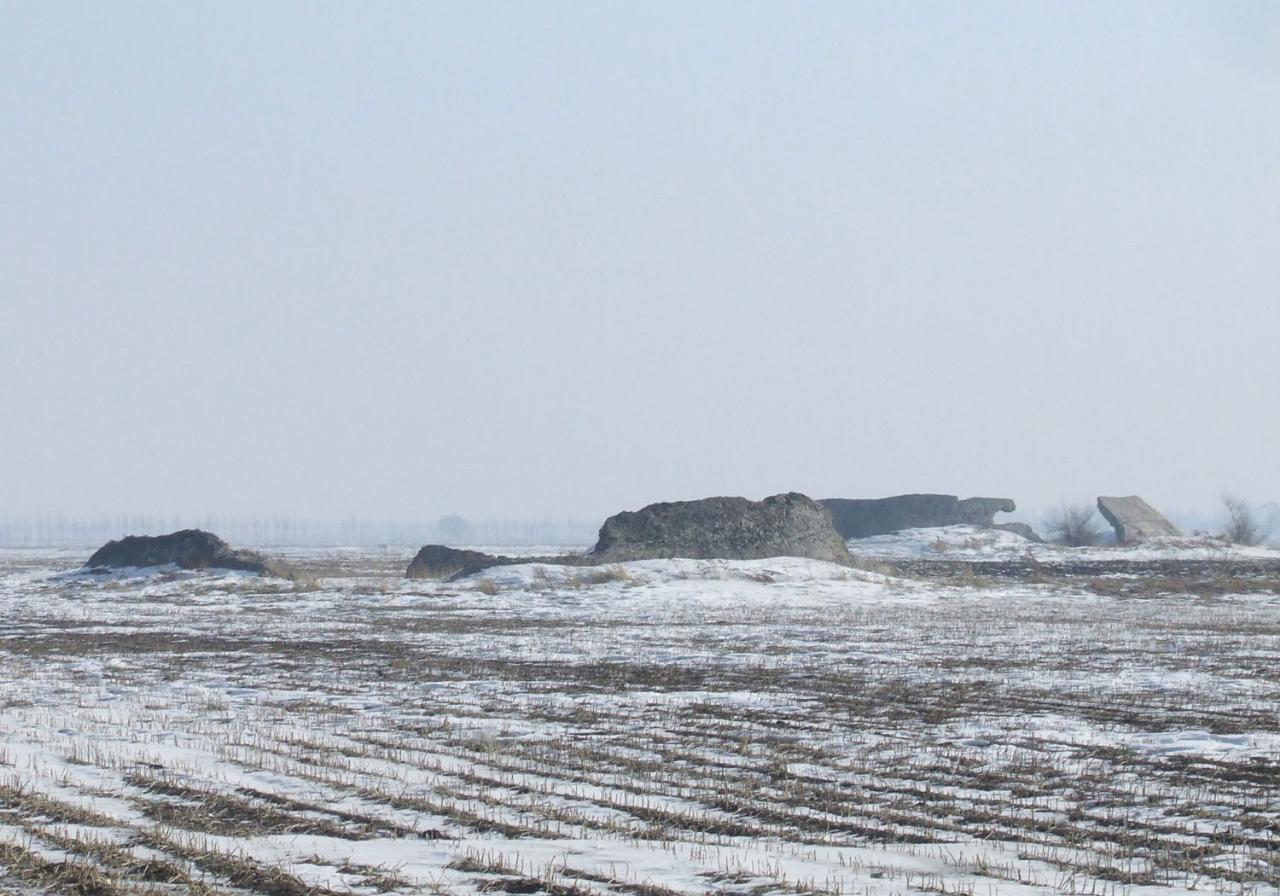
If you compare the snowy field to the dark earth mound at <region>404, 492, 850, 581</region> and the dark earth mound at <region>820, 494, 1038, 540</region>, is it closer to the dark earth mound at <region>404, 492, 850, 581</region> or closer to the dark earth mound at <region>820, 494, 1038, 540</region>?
the dark earth mound at <region>404, 492, 850, 581</region>

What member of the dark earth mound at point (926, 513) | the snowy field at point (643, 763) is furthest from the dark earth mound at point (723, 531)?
the dark earth mound at point (926, 513)

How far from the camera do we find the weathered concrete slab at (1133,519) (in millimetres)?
80188

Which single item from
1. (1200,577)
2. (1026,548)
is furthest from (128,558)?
(1026,548)

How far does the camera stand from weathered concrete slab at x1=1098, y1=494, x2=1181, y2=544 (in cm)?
8019

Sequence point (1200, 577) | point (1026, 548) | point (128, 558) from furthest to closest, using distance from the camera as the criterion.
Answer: point (1026, 548) → point (128, 558) → point (1200, 577)

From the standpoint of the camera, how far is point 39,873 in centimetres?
629

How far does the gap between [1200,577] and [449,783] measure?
1676 inches

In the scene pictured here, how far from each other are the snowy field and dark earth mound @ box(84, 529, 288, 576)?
2220 centimetres

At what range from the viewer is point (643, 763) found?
985 cm

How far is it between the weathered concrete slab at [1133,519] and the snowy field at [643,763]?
60.6 metres

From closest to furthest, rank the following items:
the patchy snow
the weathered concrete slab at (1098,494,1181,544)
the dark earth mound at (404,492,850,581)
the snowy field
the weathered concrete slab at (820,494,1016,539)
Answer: the snowy field
the dark earth mound at (404,492,850,581)
the patchy snow
the weathered concrete slab at (1098,494,1181,544)
the weathered concrete slab at (820,494,1016,539)

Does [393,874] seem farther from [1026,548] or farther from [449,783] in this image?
[1026,548]

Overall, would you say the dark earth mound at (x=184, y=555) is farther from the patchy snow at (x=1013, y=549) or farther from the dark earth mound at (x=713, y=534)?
the patchy snow at (x=1013, y=549)

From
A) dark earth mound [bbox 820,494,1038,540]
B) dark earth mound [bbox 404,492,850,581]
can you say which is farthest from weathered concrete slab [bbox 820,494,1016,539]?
dark earth mound [bbox 404,492,850,581]
